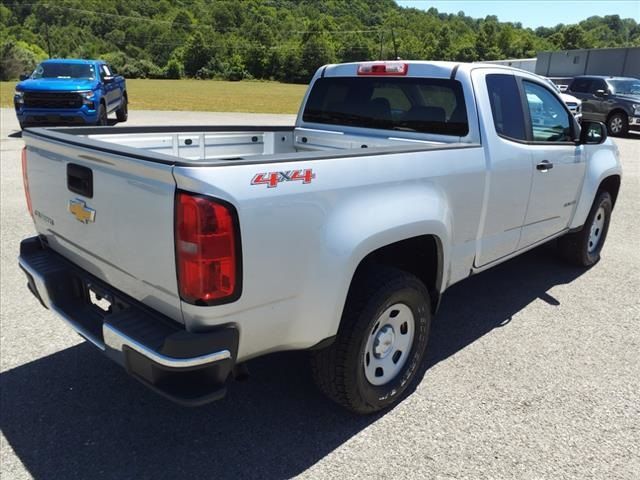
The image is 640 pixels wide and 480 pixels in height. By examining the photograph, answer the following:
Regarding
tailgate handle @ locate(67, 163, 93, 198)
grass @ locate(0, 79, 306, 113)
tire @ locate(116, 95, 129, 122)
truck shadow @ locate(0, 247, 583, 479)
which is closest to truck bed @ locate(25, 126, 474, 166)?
tailgate handle @ locate(67, 163, 93, 198)

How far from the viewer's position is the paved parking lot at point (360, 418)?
2.66 meters

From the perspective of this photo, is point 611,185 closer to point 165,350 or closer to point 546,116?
point 546,116

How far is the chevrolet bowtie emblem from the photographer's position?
2578 millimetres

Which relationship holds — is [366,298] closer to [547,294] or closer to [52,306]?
[52,306]

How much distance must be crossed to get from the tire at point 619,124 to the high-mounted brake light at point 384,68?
15.4 m

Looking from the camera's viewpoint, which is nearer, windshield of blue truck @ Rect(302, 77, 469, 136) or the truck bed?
the truck bed

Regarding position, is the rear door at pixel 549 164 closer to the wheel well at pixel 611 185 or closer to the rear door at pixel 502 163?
the rear door at pixel 502 163

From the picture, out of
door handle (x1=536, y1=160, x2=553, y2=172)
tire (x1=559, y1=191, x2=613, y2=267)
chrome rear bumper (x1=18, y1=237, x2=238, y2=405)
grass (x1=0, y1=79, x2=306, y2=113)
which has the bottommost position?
grass (x1=0, y1=79, x2=306, y2=113)

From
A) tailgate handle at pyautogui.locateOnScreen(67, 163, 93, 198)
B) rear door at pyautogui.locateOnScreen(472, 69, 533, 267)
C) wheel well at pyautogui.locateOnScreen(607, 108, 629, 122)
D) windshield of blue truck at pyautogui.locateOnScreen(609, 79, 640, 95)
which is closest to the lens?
tailgate handle at pyautogui.locateOnScreen(67, 163, 93, 198)

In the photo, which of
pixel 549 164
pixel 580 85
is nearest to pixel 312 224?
pixel 549 164

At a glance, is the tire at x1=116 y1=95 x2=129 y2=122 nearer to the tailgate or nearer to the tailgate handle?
the tailgate

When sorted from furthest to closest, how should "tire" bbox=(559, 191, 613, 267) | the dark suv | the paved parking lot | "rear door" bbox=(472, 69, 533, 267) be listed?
the dark suv, "tire" bbox=(559, 191, 613, 267), "rear door" bbox=(472, 69, 533, 267), the paved parking lot

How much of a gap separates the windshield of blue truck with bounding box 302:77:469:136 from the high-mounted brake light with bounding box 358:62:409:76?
44 mm

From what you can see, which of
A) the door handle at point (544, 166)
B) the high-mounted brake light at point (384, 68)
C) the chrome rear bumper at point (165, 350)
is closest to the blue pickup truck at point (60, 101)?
the high-mounted brake light at point (384, 68)
